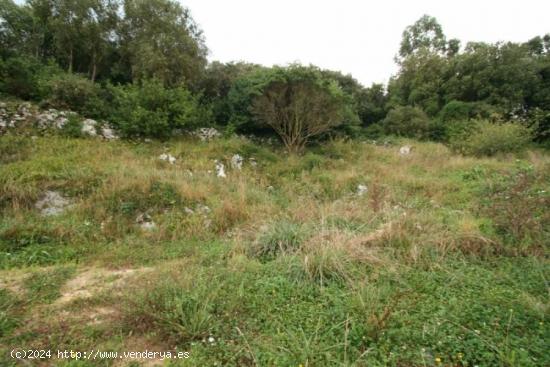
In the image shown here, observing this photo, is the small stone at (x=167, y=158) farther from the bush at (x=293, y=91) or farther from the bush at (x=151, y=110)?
the bush at (x=293, y=91)

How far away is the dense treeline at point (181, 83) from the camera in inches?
363

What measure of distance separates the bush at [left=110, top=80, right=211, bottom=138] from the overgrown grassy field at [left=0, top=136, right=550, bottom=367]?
2.61 meters

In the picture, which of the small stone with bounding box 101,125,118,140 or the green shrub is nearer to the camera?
the green shrub

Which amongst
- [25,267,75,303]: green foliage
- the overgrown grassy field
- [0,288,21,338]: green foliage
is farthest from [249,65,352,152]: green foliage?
[0,288,21,338]: green foliage

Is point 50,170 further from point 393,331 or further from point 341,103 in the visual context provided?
point 341,103

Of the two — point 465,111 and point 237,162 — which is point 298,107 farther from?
point 465,111

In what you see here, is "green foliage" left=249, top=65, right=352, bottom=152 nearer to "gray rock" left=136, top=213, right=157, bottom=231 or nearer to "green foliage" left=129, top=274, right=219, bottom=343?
"gray rock" left=136, top=213, right=157, bottom=231

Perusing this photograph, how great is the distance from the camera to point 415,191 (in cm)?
739

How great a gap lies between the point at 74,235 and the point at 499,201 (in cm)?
767

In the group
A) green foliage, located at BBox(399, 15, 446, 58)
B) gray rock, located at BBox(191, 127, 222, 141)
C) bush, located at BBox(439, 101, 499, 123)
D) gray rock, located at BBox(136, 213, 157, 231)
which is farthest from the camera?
green foliage, located at BBox(399, 15, 446, 58)

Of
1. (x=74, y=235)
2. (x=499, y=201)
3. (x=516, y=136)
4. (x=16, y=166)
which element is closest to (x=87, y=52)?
(x=16, y=166)

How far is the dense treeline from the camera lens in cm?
922

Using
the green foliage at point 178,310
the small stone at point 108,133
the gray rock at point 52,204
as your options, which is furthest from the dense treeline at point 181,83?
the green foliage at point 178,310

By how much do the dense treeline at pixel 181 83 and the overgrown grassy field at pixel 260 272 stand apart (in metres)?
3.47
